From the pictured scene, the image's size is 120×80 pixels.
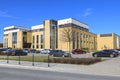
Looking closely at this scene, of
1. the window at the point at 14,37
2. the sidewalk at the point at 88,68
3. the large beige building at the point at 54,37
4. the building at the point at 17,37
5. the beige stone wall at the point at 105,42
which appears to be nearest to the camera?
the sidewalk at the point at 88,68

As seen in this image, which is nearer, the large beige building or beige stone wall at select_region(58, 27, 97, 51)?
beige stone wall at select_region(58, 27, 97, 51)

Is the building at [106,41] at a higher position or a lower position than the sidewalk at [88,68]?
higher

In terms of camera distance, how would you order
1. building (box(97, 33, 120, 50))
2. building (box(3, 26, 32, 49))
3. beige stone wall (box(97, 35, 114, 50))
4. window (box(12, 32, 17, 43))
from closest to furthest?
building (box(3, 26, 32, 49)) < beige stone wall (box(97, 35, 114, 50)) < building (box(97, 33, 120, 50)) < window (box(12, 32, 17, 43))

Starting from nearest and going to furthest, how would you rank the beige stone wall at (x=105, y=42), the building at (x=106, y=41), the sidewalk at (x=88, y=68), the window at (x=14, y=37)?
the sidewalk at (x=88, y=68)
the beige stone wall at (x=105, y=42)
the building at (x=106, y=41)
the window at (x=14, y=37)

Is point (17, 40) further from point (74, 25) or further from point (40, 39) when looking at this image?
point (74, 25)

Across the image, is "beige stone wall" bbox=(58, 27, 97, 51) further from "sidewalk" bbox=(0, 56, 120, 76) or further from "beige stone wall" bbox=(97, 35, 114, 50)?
"sidewalk" bbox=(0, 56, 120, 76)

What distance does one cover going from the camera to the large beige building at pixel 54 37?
336 feet

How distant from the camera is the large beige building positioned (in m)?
102

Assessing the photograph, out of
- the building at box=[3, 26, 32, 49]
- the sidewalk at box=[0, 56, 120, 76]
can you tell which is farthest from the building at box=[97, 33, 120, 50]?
the sidewalk at box=[0, 56, 120, 76]

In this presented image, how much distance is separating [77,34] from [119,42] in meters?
56.4

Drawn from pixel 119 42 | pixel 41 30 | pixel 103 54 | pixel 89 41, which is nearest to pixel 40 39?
pixel 41 30

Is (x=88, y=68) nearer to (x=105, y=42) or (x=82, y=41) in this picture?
(x=82, y=41)

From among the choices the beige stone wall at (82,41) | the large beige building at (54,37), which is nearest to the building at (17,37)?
the large beige building at (54,37)

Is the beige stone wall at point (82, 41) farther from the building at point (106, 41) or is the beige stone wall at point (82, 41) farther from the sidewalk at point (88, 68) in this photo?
the sidewalk at point (88, 68)
